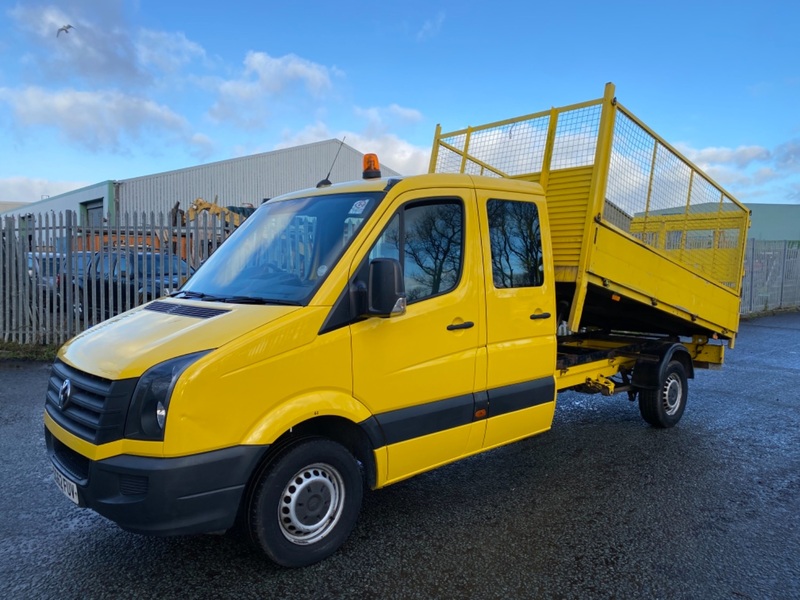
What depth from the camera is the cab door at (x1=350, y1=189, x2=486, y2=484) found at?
3582 mm

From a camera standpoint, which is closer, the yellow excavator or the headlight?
the headlight

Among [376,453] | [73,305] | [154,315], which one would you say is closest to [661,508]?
[376,453]

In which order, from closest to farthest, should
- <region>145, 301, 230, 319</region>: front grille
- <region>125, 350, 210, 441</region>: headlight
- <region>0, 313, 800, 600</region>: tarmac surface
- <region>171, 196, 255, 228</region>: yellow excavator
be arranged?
<region>125, 350, 210, 441</region>: headlight → <region>0, 313, 800, 600</region>: tarmac surface → <region>145, 301, 230, 319</region>: front grille → <region>171, 196, 255, 228</region>: yellow excavator

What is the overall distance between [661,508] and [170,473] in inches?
137

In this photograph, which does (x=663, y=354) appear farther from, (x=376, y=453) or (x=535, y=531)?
(x=376, y=453)

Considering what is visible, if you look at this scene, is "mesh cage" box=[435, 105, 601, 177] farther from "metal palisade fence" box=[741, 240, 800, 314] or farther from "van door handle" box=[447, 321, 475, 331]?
"metal palisade fence" box=[741, 240, 800, 314]

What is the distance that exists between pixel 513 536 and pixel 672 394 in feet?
11.5

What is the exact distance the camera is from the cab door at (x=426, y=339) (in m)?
3.58

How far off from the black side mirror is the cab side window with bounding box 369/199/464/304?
0.31m

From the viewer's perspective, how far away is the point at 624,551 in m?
3.69

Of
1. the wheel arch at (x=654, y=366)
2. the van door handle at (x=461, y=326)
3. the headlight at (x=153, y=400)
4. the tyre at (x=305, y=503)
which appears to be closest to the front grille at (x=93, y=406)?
the headlight at (x=153, y=400)

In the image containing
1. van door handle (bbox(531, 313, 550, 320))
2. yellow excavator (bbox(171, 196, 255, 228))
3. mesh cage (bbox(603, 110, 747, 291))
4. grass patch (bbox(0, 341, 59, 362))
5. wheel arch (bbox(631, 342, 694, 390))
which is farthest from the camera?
yellow excavator (bbox(171, 196, 255, 228))

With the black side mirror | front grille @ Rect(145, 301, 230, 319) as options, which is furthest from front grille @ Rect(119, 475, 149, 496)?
the black side mirror

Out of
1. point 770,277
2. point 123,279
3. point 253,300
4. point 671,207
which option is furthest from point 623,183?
point 770,277
